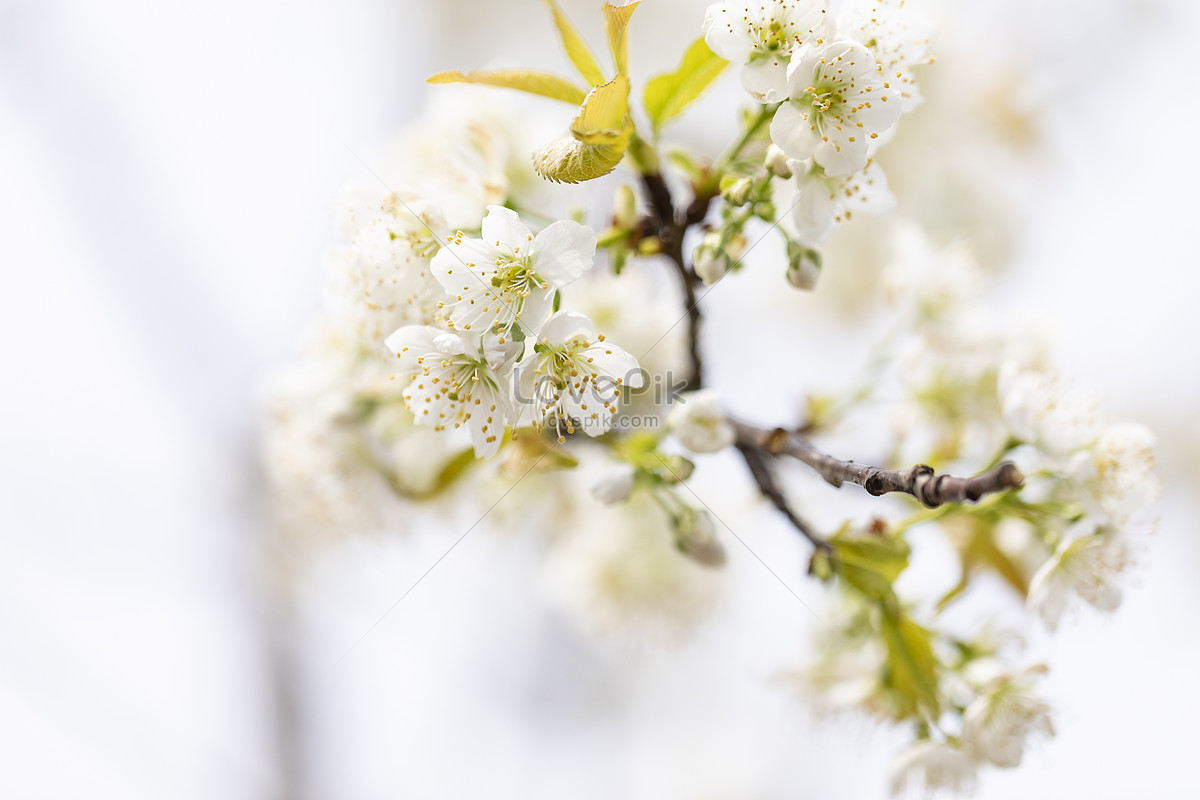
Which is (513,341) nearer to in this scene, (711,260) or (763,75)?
(711,260)

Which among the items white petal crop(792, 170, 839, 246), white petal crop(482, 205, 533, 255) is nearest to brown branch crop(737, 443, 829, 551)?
white petal crop(792, 170, 839, 246)

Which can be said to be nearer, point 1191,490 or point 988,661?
point 988,661

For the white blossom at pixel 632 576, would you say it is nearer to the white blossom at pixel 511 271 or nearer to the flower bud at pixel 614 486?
the flower bud at pixel 614 486

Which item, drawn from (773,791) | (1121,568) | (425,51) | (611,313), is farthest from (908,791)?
(773,791)

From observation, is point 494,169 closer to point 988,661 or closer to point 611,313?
point 611,313

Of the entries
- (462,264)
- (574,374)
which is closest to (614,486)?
(574,374)

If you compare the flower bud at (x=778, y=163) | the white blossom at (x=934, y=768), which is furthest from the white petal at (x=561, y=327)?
the white blossom at (x=934, y=768)
